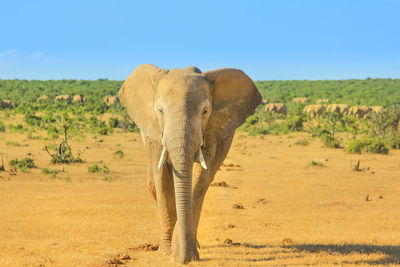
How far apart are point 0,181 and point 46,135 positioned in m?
12.8

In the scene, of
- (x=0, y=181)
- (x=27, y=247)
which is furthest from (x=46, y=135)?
(x=27, y=247)

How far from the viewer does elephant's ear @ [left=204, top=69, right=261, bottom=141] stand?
6.95 meters

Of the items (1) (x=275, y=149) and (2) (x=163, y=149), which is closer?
(2) (x=163, y=149)

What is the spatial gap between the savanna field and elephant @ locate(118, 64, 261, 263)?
0.71 m

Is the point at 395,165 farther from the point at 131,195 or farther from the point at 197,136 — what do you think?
the point at 197,136

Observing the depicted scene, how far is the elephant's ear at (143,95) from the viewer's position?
22.1ft

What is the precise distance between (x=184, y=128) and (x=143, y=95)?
1432 millimetres

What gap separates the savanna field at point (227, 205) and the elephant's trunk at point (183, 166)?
687mm

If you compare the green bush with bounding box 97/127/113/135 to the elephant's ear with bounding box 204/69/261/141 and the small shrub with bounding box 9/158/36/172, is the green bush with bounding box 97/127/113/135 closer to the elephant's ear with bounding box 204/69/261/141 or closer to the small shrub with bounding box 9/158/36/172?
the small shrub with bounding box 9/158/36/172

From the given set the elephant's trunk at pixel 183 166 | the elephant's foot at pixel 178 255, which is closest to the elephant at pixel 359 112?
the elephant's foot at pixel 178 255

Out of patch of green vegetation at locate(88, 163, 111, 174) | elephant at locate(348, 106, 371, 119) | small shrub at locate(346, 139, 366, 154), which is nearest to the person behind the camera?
patch of green vegetation at locate(88, 163, 111, 174)

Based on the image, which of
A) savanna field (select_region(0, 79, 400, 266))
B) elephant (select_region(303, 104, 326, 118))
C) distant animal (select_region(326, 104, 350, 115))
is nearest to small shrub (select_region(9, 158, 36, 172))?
savanna field (select_region(0, 79, 400, 266))

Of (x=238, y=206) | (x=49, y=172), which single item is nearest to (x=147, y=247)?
(x=238, y=206)

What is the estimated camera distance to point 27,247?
7.94 metres
